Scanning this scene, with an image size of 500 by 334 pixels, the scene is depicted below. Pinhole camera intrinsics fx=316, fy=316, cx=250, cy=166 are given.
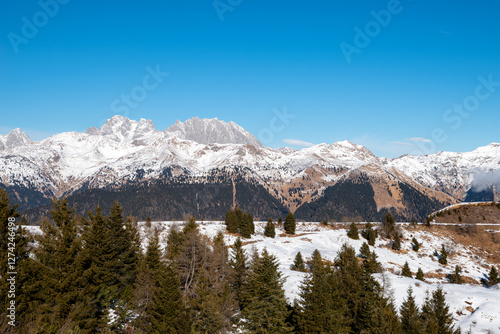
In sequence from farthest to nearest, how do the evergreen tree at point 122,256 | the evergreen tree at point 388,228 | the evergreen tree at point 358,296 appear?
the evergreen tree at point 388,228, the evergreen tree at point 122,256, the evergreen tree at point 358,296

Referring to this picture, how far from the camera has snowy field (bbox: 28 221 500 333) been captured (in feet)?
151

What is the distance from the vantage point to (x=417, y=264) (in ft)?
287

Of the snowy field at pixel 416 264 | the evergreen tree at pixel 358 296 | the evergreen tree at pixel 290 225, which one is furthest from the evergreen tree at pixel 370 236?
the evergreen tree at pixel 358 296

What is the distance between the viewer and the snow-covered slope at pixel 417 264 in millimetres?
46188

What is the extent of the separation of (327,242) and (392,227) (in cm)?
2728

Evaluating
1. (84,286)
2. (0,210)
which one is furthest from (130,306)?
(0,210)

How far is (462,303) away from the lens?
1907 inches

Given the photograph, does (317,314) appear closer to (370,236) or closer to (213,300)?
(213,300)

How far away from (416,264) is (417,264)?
0.28 metres

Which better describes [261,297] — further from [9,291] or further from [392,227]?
[392,227]

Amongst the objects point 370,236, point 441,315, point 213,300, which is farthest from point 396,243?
point 213,300

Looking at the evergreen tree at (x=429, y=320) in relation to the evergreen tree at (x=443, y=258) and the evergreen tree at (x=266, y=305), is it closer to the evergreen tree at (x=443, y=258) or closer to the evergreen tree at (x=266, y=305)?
the evergreen tree at (x=266, y=305)

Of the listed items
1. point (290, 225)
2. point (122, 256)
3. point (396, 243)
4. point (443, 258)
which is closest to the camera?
point (122, 256)

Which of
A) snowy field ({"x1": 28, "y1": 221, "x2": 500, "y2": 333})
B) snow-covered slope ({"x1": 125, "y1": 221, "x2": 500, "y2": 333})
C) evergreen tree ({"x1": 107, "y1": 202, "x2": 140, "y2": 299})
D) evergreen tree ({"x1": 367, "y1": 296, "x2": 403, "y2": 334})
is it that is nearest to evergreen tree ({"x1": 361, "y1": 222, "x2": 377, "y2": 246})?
snowy field ({"x1": 28, "y1": 221, "x2": 500, "y2": 333})
